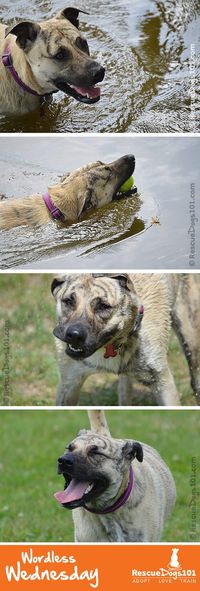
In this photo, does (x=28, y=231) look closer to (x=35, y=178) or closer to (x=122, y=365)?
(x=35, y=178)

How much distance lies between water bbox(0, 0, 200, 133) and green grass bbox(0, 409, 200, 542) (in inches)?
80.3

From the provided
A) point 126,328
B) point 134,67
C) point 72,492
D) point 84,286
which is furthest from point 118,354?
point 134,67

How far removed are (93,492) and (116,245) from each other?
1.86 metres

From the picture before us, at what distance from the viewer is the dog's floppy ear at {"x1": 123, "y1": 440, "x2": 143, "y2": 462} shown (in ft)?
22.4

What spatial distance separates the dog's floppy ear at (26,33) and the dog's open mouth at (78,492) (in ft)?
9.94

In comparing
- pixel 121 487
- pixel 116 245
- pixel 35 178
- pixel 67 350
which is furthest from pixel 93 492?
pixel 35 178

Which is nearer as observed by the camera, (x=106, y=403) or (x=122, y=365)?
(x=122, y=365)

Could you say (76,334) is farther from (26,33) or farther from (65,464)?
(26,33)

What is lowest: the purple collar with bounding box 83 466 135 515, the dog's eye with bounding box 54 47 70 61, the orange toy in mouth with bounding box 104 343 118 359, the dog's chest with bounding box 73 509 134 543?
the dog's chest with bounding box 73 509 134 543

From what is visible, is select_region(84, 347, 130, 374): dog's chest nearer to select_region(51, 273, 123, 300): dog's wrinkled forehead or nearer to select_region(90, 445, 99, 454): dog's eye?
select_region(51, 273, 123, 300): dog's wrinkled forehead

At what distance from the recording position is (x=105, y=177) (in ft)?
25.9

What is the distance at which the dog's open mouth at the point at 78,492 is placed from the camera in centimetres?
659
